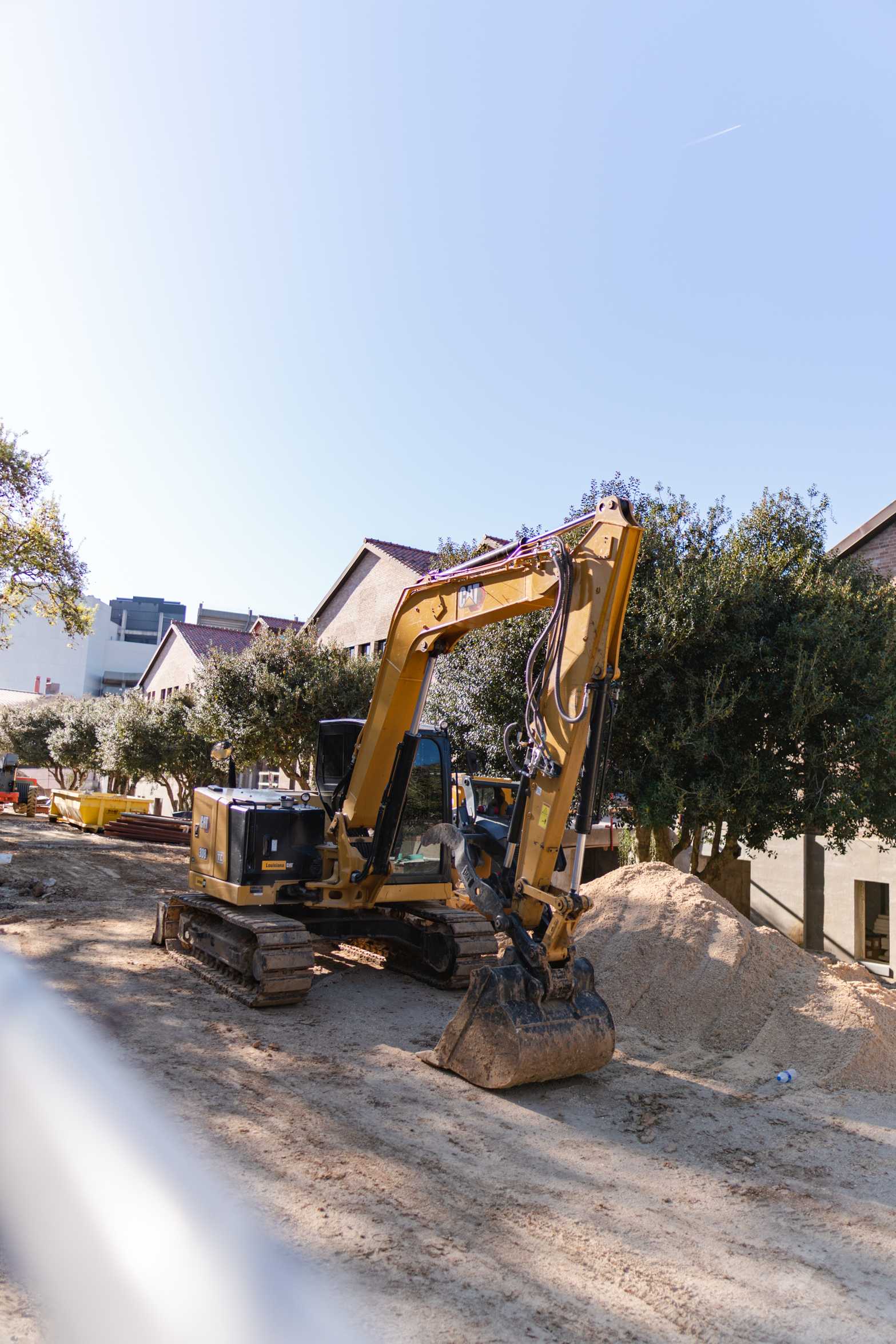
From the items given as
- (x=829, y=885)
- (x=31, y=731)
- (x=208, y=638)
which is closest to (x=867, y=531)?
(x=829, y=885)

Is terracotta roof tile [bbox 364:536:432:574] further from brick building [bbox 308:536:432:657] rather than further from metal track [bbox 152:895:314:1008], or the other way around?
metal track [bbox 152:895:314:1008]

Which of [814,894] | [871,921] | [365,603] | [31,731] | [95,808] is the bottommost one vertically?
[871,921]

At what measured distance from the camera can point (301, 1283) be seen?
375cm

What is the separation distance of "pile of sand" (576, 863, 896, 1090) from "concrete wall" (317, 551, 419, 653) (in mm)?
18133

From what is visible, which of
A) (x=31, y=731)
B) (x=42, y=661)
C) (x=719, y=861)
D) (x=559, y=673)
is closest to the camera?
(x=559, y=673)

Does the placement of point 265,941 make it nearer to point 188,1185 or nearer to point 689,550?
point 188,1185

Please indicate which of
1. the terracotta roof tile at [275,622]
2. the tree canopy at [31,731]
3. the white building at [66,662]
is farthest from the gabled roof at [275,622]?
the white building at [66,662]

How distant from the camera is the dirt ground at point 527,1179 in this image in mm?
3730

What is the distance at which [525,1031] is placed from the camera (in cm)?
614

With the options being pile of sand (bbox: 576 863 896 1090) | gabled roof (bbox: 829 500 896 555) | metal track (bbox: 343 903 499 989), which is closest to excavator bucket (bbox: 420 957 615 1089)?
pile of sand (bbox: 576 863 896 1090)

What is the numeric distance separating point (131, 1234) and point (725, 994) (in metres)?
5.63

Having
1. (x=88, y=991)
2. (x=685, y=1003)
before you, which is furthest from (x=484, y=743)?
(x=88, y=991)

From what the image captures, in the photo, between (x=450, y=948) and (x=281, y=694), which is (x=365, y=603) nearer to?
(x=281, y=694)

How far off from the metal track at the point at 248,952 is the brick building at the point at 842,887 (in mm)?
8623
